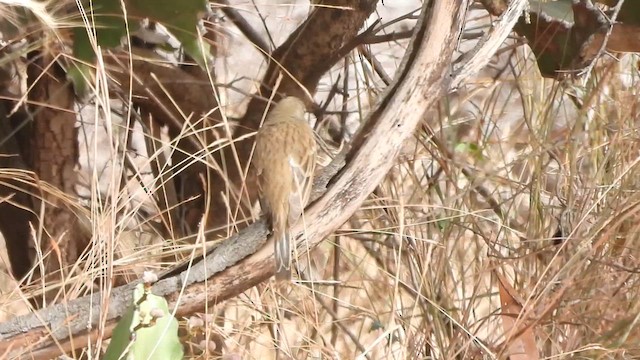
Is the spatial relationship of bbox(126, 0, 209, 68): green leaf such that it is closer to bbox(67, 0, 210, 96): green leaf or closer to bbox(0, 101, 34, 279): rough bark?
bbox(67, 0, 210, 96): green leaf

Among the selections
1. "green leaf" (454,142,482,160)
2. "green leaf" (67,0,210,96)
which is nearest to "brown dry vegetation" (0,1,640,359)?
"green leaf" (454,142,482,160)

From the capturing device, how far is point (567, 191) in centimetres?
116

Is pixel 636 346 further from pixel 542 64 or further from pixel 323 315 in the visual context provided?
pixel 323 315

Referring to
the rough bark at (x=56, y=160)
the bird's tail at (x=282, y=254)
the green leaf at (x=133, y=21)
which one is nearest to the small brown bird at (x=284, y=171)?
the bird's tail at (x=282, y=254)

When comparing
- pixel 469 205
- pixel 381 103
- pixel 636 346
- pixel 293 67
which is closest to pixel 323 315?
pixel 469 205

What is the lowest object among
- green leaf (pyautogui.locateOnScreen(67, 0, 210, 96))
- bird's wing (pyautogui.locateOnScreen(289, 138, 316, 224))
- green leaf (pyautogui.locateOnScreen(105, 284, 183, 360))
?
green leaf (pyautogui.locateOnScreen(105, 284, 183, 360))

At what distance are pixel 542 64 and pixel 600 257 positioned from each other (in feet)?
0.80

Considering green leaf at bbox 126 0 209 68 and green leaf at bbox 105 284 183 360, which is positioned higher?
green leaf at bbox 126 0 209 68

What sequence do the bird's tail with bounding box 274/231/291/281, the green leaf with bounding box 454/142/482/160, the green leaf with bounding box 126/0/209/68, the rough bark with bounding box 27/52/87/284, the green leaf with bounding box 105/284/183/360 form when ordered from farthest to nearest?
1. the green leaf with bounding box 454/142/482/160
2. the rough bark with bounding box 27/52/87/284
3. the green leaf with bounding box 126/0/209/68
4. the bird's tail with bounding box 274/231/291/281
5. the green leaf with bounding box 105/284/183/360

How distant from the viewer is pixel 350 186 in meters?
Result: 0.77

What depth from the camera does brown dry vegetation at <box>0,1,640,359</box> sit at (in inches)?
38.6

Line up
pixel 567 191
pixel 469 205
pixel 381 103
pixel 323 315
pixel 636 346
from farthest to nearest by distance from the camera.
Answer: pixel 323 315 → pixel 469 205 → pixel 567 191 → pixel 636 346 → pixel 381 103

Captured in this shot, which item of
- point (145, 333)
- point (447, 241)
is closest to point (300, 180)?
point (145, 333)

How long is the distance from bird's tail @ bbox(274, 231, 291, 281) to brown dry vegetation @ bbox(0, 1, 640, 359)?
0.02 meters
